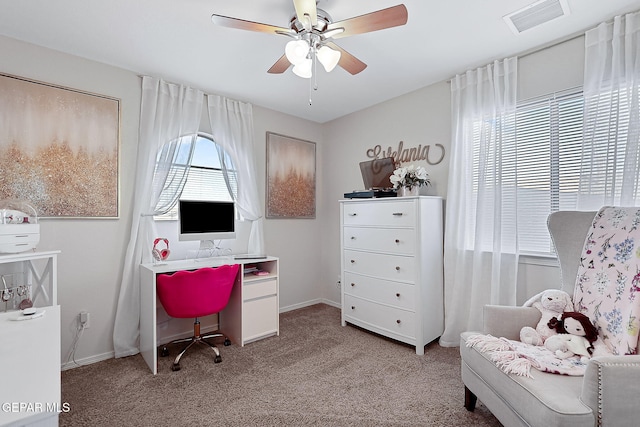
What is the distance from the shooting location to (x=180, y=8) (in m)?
1.94

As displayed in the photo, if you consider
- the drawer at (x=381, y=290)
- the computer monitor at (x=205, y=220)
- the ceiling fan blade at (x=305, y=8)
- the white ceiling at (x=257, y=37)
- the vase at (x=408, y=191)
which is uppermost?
the white ceiling at (x=257, y=37)

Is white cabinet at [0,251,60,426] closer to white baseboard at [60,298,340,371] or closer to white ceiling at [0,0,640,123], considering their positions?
white baseboard at [60,298,340,371]

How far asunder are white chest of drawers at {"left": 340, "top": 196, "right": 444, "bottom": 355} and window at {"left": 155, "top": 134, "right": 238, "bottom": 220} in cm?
148

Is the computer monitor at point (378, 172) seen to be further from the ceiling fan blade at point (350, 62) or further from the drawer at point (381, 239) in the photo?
the ceiling fan blade at point (350, 62)

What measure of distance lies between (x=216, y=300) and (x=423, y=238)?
1947mm

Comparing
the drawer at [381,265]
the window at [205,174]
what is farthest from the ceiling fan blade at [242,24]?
the drawer at [381,265]

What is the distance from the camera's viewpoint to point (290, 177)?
401cm

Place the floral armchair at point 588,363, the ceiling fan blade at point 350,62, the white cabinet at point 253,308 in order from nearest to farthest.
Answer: the floral armchair at point 588,363, the ceiling fan blade at point 350,62, the white cabinet at point 253,308

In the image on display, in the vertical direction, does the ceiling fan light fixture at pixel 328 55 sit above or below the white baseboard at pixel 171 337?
above

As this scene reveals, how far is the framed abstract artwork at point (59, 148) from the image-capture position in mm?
2221

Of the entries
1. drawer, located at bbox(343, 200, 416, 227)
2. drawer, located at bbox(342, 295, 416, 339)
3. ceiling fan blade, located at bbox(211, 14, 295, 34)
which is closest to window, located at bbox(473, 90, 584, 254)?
drawer, located at bbox(343, 200, 416, 227)

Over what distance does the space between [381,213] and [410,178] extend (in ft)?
1.49

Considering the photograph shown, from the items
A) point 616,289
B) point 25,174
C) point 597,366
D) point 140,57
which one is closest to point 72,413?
point 25,174

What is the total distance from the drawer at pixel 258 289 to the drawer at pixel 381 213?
42.3 inches
